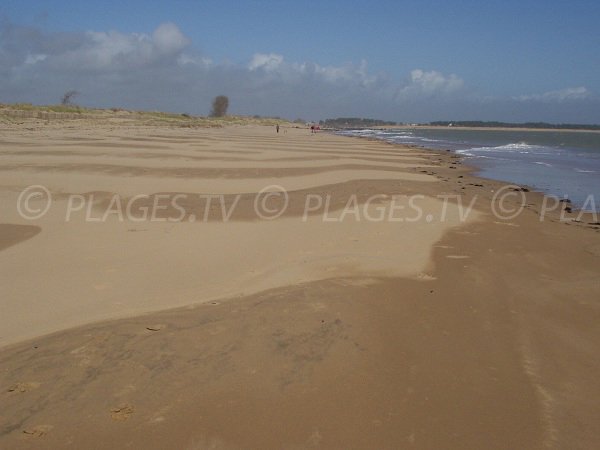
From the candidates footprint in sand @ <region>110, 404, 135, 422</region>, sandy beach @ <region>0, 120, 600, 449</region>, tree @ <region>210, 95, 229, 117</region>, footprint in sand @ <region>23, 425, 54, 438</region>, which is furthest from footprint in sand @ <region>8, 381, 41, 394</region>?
tree @ <region>210, 95, 229, 117</region>

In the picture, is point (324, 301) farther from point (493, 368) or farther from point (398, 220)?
point (398, 220)

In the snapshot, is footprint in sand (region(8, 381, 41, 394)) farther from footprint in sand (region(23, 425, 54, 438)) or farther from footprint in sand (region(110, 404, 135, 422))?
footprint in sand (region(110, 404, 135, 422))

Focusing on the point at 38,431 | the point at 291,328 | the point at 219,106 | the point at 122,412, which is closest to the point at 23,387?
the point at 38,431

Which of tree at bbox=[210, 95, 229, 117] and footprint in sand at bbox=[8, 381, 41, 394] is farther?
tree at bbox=[210, 95, 229, 117]

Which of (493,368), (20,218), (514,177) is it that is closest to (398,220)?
(493,368)

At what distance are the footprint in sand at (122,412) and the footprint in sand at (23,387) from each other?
76 cm

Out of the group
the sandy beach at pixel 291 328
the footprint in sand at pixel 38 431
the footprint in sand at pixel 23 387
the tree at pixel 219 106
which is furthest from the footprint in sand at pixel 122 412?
the tree at pixel 219 106

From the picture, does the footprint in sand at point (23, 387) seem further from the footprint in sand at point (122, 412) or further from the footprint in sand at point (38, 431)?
the footprint in sand at point (122, 412)

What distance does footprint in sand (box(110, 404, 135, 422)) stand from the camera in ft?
10.9

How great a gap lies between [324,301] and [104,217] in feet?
19.3

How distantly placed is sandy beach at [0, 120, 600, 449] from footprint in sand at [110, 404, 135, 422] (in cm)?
2

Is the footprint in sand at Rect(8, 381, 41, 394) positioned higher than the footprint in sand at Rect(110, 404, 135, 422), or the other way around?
the footprint in sand at Rect(8, 381, 41, 394)

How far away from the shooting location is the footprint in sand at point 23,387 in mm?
3598

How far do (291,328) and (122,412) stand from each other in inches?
73.2
